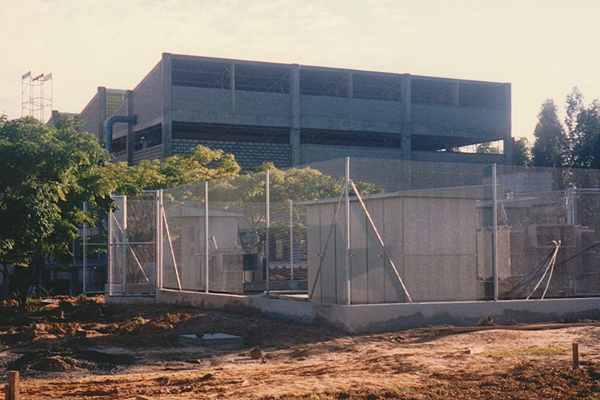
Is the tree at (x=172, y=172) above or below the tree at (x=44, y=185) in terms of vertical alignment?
above

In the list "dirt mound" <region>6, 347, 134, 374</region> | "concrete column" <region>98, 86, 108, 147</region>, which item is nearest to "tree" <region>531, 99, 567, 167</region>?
"concrete column" <region>98, 86, 108, 147</region>

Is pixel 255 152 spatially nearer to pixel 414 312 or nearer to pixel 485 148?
pixel 485 148

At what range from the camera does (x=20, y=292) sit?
2556cm

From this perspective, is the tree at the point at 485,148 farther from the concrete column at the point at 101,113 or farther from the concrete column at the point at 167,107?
the concrete column at the point at 101,113

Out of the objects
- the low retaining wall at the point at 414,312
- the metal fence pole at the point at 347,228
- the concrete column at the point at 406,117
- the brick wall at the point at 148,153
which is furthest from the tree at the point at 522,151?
the metal fence pole at the point at 347,228

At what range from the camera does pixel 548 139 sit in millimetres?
74688

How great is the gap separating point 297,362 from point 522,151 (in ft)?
246

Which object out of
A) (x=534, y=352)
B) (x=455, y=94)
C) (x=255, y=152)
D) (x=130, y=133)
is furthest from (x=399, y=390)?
(x=455, y=94)

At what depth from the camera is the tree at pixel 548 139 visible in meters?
72.1

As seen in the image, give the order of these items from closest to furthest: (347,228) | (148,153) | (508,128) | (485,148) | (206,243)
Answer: (347,228) → (206,243) → (148,153) → (508,128) → (485,148)

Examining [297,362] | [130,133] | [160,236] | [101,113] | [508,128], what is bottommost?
Result: [297,362]

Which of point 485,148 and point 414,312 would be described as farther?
point 485,148

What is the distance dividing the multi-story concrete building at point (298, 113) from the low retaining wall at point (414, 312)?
35.8m

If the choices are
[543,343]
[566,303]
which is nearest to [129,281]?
[566,303]
